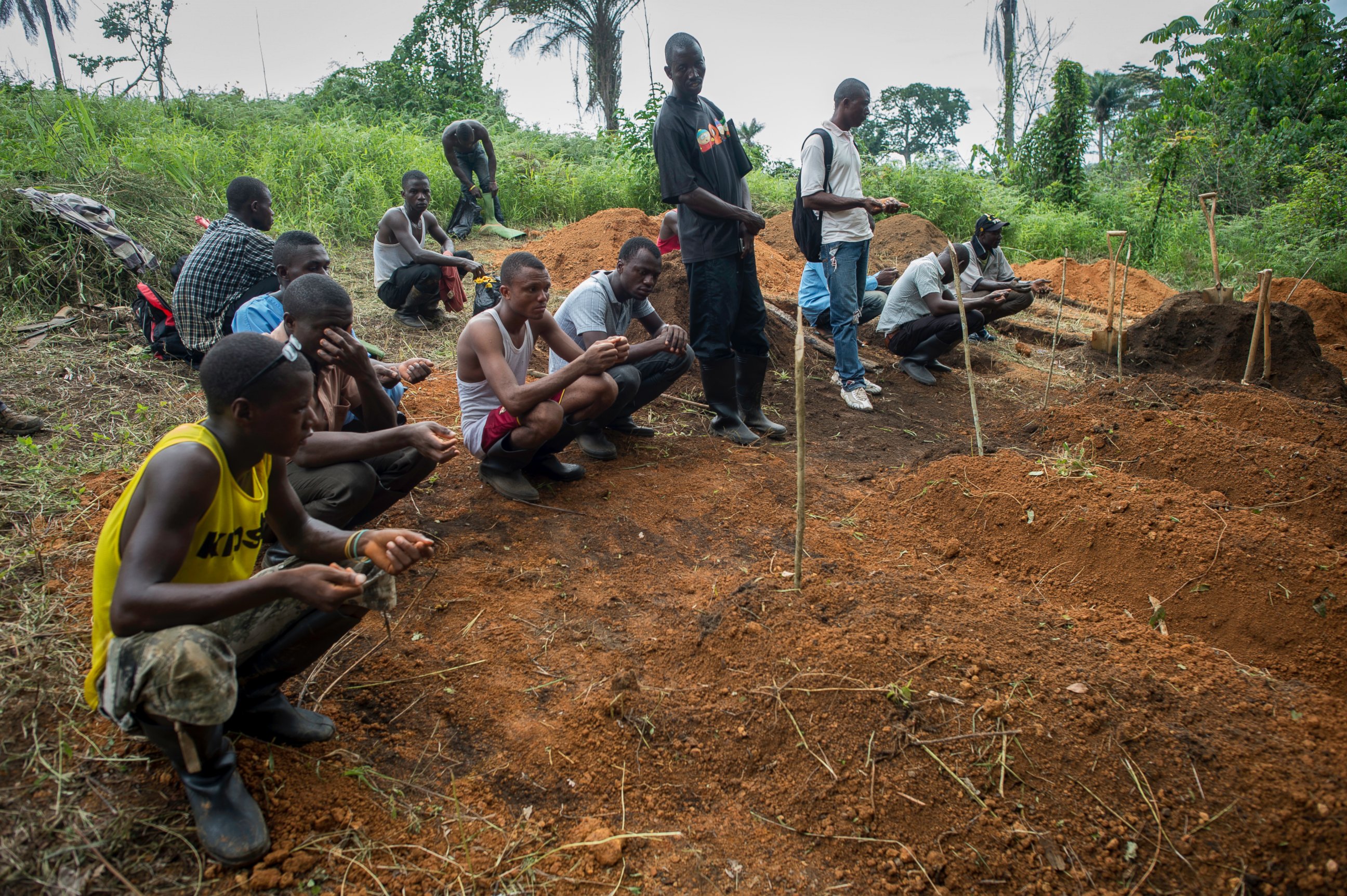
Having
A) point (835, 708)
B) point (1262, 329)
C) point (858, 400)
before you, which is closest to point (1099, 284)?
point (1262, 329)

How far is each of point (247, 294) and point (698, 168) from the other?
97.0 inches

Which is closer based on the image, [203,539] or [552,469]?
[203,539]

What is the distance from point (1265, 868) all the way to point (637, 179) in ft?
Answer: 33.6

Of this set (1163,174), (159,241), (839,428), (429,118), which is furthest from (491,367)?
(1163,174)

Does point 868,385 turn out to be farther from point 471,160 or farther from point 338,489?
point 471,160

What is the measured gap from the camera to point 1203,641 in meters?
2.70

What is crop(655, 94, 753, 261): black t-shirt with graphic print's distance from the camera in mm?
3965

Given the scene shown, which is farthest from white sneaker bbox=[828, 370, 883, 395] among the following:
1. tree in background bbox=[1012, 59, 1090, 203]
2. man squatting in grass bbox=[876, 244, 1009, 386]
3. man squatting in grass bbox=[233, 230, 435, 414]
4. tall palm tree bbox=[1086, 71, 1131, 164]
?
tall palm tree bbox=[1086, 71, 1131, 164]

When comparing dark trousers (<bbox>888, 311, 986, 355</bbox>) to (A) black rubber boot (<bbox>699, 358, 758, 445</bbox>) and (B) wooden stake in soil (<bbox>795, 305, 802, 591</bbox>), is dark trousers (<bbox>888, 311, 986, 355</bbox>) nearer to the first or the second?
(A) black rubber boot (<bbox>699, 358, 758, 445</bbox>)

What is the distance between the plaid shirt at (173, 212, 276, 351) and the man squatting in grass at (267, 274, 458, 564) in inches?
60.7

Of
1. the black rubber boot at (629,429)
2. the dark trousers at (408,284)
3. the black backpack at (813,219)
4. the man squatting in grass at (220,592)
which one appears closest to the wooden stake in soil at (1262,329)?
the black backpack at (813,219)

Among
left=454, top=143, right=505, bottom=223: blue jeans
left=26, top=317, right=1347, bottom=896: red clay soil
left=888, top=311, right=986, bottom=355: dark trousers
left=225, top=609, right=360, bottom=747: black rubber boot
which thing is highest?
left=454, top=143, right=505, bottom=223: blue jeans

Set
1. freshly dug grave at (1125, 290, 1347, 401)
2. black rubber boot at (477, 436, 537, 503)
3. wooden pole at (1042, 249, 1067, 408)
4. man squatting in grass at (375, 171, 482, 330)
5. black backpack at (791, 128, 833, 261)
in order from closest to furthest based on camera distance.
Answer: black rubber boot at (477, 436, 537, 503) → wooden pole at (1042, 249, 1067, 408) → black backpack at (791, 128, 833, 261) → man squatting in grass at (375, 171, 482, 330) → freshly dug grave at (1125, 290, 1347, 401)

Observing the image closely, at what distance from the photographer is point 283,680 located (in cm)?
189
